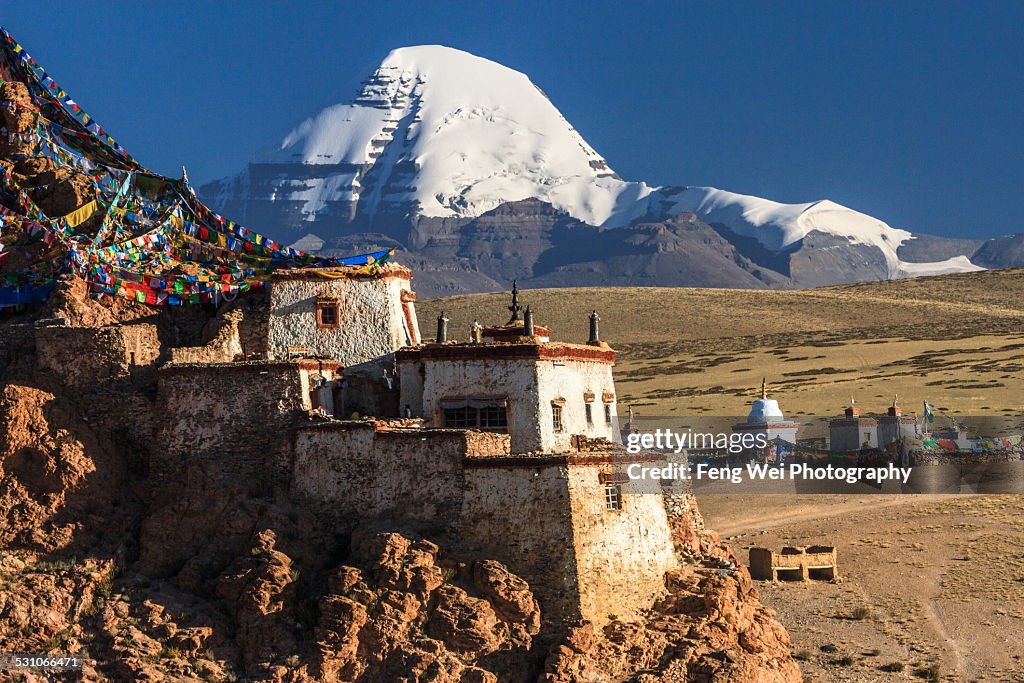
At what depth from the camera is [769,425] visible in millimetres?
71625

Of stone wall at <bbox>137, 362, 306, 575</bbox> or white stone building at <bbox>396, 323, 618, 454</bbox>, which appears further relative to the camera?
white stone building at <bbox>396, 323, 618, 454</bbox>

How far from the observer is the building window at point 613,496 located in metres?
40.2

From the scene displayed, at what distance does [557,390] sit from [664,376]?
244 ft

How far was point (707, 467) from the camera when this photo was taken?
66875mm

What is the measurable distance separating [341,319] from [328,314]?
1.35 ft

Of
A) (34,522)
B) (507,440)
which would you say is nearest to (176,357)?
(34,522)

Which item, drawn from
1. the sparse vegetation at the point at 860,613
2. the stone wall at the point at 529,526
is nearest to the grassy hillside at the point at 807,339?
the sparse vegetation at the point at 860,613

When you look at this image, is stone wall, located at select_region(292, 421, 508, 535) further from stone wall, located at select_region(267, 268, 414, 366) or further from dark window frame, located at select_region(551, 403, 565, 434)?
stone wall, located at select_region(267, 268, 414, 366)

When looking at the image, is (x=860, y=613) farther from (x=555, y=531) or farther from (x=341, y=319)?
(x=341, y=319)

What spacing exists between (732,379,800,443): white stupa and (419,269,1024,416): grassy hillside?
1934 centimetres

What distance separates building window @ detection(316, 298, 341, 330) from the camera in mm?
46688
